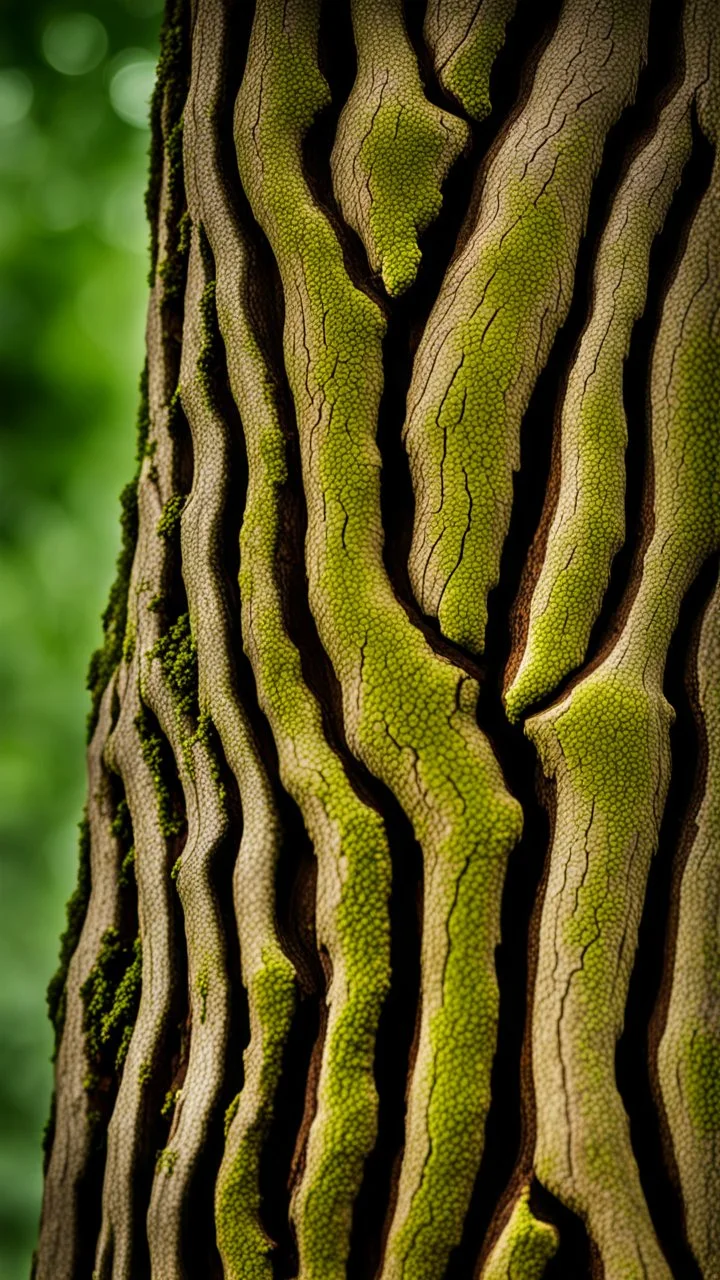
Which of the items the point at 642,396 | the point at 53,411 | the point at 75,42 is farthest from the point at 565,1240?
the point at 75,42

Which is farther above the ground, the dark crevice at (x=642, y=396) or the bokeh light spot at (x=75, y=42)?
the bokeh light spot at (x=75, y=42)

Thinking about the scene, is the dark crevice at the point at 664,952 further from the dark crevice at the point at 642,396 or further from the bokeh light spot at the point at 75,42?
the bokeh light spot at the point at 75,42

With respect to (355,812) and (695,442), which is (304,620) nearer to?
(355,812)

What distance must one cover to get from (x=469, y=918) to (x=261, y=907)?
17cm

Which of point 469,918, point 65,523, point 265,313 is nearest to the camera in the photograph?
point 469,918

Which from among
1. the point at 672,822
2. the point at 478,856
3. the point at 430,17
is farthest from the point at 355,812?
the point at 430,17

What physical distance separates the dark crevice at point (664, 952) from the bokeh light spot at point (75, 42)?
2.97 m

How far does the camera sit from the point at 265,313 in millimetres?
986

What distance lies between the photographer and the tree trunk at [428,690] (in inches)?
31.7

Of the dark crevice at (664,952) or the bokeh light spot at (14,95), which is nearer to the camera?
the dark crevice at (664,952)

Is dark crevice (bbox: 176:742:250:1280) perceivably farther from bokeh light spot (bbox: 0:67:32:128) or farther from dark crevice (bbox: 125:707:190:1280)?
bokeh light spot (bbox: 0:67:32:128)

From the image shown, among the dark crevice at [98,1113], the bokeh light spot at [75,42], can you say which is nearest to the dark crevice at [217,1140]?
the dark crevice at [98,1113]

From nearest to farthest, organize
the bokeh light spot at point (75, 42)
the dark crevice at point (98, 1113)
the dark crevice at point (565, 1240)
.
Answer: the dark crevice at point (565, 1240)
the dark crevice at point (98, 1113)
the bokeh light spot at point (75, 42)

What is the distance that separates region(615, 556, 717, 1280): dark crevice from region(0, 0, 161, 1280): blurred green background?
8.34ft
